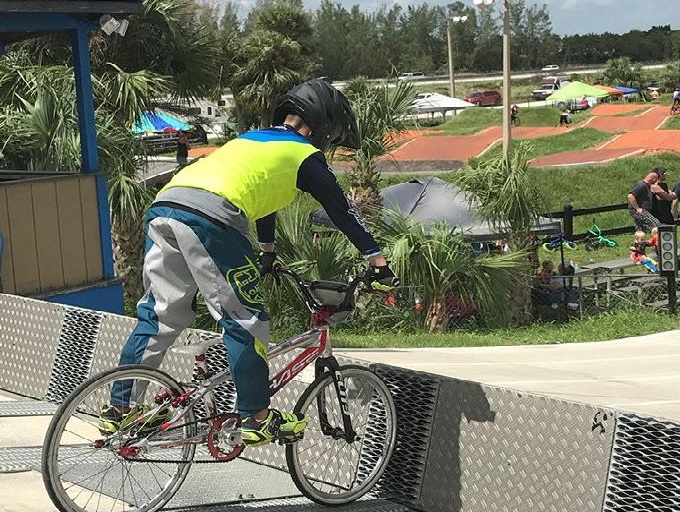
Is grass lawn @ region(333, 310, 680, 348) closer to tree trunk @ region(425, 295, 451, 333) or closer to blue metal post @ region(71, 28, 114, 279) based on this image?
tree trunk @ region(425, 295, 451, 333)

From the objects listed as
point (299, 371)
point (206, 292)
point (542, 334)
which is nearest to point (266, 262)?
point (299, 371)

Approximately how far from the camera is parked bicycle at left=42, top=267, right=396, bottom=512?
167 inches

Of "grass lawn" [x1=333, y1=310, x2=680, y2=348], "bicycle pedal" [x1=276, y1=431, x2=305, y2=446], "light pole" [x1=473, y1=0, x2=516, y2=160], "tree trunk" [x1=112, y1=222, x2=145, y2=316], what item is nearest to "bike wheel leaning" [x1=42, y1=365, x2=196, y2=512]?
"bicycle pedal" [x1=276, y1=431, x2=305, y2=446]

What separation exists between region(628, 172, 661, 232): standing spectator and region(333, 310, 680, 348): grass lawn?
350 cm

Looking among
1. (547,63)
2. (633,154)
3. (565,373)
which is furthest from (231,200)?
(547,63)

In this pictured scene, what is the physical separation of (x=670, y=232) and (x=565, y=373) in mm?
4723

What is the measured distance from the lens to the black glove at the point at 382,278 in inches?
175

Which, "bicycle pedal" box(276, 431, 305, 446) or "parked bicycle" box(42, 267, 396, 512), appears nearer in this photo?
"parked bicycle" box(42, 267, 396, 512)

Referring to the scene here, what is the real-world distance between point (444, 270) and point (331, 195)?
869 cm

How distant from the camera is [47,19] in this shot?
9.90 metres

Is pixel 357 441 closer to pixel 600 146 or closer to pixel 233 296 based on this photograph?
pixel 233 296

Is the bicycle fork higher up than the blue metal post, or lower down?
lower down

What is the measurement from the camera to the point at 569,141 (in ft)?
135

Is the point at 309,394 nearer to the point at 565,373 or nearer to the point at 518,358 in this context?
the point at 565,373
